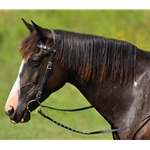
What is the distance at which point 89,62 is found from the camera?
12.0 ft

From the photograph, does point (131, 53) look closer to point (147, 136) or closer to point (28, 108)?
point (147, 136)

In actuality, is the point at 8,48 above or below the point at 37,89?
below

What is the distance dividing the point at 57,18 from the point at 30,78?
10.9 m

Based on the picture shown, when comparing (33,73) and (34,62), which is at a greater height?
(34,62)

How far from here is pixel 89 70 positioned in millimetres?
3658

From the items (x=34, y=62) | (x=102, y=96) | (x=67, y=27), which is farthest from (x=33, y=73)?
(x=67, y=27)

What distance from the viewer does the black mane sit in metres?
3.67

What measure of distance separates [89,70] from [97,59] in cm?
15

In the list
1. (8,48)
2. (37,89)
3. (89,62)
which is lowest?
(8,48)

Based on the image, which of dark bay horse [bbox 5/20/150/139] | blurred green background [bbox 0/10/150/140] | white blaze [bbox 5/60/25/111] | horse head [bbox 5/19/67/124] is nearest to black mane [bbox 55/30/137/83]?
dark bay horse [bbox 5/20/150/139]

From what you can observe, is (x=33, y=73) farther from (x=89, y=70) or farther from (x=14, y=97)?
(x=89, y=70)

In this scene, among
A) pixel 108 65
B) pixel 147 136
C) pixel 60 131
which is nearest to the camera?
pixel 147 136

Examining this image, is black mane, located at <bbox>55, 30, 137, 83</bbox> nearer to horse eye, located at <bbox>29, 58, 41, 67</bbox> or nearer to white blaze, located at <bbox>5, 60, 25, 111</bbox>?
horse eye, located at <bbox>29, 58, 41, 67</bbox>

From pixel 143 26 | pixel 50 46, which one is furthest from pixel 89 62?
pixel 143 26
